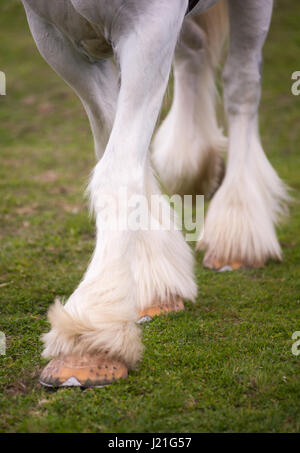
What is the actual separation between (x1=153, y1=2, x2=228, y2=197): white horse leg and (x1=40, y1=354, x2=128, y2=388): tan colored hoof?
77.4 inches

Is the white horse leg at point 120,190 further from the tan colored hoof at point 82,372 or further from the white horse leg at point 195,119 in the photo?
the white horse leg at point 195,119

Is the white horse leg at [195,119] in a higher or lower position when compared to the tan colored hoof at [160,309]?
higher

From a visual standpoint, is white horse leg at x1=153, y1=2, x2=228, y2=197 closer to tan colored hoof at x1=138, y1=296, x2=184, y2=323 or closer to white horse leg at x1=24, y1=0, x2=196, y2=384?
tan colored hoof at x1=138, y1=296, x2=184, y2=323

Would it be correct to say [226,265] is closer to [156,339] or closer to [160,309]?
[160,309]

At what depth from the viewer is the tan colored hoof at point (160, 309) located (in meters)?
2.69

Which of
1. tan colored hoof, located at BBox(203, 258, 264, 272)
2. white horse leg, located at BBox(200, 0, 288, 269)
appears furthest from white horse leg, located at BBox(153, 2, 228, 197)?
tan colored hoof, located at BBox(203, 258, 264, 272)

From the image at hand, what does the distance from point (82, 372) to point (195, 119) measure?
2.23 m

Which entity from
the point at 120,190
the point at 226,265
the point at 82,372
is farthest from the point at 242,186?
the point at 82,372

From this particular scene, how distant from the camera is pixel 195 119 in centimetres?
383

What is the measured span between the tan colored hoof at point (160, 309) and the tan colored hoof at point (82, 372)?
601mm

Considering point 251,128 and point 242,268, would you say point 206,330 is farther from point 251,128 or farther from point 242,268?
point 251,128

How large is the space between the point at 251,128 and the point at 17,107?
634 cm

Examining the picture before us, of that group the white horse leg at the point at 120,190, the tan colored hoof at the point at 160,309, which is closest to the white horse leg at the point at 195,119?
the tan colored hoof at the point at 160,309

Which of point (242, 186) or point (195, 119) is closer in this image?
point (242, 186)
